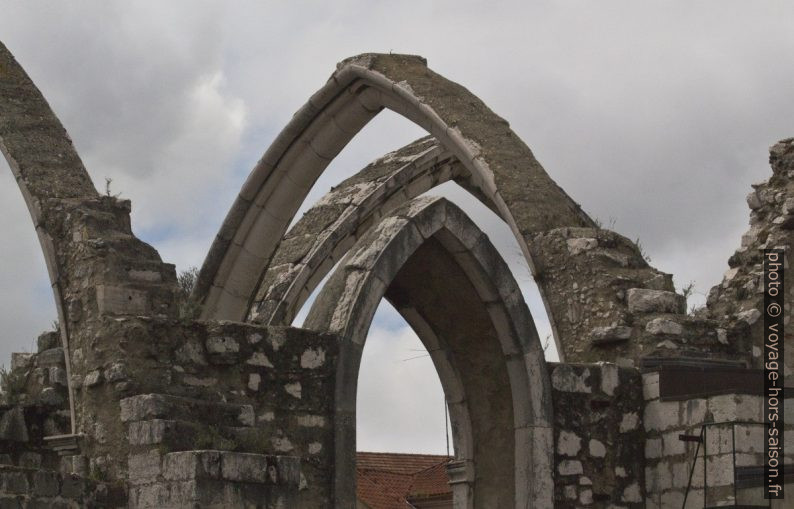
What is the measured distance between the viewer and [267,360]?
10.0m

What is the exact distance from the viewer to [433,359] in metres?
12.3

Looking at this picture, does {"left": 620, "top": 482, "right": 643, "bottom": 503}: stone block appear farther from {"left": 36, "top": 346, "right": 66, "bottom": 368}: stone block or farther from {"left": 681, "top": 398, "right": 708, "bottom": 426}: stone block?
{"left": 36, "top": 346, "right": 66, "bottom": 368}: stone block

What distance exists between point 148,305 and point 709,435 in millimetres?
3500

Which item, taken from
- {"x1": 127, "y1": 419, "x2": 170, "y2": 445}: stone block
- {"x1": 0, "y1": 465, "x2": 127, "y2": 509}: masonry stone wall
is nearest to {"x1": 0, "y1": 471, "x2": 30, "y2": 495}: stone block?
{"x1": 0, "y1": 465, "x2": 127, "y2": 509}: masonry stone wall

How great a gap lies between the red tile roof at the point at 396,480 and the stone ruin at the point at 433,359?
33.3ft

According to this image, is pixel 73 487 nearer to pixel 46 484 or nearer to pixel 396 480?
pixel 46 484

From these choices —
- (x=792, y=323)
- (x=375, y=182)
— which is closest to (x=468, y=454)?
(x=792, y=323)

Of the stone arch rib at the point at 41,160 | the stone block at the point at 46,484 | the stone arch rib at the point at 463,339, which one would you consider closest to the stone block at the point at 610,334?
the stone arch rib at the point at 463,339

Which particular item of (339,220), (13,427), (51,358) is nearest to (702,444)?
(13,427)

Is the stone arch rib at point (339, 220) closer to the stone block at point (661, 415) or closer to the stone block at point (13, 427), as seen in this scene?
the stone block at point (13, 427)

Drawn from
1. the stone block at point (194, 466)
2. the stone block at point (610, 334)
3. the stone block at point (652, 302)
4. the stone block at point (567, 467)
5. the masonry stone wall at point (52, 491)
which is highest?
the stone block at point (652, 302)

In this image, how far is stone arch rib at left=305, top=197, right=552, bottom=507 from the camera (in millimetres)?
10305

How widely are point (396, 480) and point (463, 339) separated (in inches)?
543

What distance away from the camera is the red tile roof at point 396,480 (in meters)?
24.4
